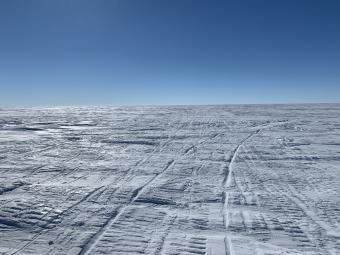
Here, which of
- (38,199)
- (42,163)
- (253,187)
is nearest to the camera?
(38,199)

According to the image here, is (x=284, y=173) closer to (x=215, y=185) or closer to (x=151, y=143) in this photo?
(x=215, y=185)

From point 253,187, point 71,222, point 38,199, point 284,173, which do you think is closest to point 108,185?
point 38,199

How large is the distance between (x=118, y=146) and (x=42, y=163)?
330 cm

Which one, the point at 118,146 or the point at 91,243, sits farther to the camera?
the point at 118,146

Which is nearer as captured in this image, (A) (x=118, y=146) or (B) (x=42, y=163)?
(B) (x=42, y=163)

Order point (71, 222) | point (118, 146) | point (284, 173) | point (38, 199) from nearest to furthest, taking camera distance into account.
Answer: point (71, 222) < point (38, 199) < point (284, 173) < point (118, 146)

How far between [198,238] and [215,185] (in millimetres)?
2322

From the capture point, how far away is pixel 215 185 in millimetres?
6324

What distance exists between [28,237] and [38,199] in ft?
4.52

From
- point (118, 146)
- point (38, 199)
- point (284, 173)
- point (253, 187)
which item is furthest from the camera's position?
point (118, 146)

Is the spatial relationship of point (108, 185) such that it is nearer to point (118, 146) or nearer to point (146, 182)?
point (146, 182)

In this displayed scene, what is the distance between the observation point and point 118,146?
11156 millimetres

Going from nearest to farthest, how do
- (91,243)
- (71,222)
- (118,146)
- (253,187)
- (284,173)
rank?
1. (91,243)
2. (71,222)
3. (253,187)
4. (284,173)
5. (118,146)

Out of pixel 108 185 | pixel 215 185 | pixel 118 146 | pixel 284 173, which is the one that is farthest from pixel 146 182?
pixel 118 146
